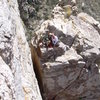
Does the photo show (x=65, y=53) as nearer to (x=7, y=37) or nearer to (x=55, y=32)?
(x=55, y=32)

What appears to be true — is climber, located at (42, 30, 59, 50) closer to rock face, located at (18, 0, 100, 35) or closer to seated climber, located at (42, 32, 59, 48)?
seated climber, located at (42, 32, 59, 48)

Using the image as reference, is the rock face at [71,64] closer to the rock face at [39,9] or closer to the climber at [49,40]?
the climber at [49,40]

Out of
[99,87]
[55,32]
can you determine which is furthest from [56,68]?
[99,87]

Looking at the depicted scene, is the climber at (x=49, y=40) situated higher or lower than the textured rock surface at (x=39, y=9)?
lower

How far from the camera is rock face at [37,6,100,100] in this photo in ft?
57.2

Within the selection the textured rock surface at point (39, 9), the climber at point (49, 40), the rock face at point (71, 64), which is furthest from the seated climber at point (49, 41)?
the textured rock surface at point (39, 9)

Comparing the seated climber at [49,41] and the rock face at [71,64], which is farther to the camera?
the rock face at [71,64]

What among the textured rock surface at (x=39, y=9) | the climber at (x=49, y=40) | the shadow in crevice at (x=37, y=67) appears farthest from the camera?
the textured rock surface at (x=39, y=9)

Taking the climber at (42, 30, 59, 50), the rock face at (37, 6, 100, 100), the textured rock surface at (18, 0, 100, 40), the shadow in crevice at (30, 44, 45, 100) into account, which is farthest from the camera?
the textured rock surface at (18, 0, 100, 40)

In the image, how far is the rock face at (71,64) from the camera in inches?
687

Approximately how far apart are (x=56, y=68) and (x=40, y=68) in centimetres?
88

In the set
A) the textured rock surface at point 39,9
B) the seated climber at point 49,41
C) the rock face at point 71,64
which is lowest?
the rock face at point 71,64

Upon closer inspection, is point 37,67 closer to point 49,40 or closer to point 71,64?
point 49,40

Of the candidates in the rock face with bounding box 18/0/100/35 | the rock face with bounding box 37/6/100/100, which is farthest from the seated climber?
the rock face with bounding box 18/0/100/35
